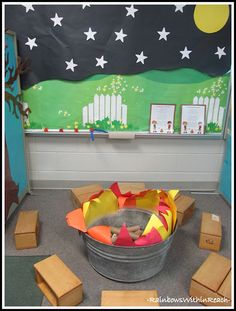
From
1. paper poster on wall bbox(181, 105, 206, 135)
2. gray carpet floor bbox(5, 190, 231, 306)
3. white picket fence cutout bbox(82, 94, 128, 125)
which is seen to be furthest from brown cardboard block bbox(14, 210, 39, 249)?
paper poster on wall bbox(181, 105, 206, 135)

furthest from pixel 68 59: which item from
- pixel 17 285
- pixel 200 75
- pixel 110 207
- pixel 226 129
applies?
pixel 17 285

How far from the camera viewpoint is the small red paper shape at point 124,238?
1.62 m

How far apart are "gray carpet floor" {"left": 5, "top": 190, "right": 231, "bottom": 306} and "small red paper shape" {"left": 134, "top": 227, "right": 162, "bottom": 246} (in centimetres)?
35

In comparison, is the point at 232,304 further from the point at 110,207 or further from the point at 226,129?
the point at 226,129

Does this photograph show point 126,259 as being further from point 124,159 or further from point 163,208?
point 124,159

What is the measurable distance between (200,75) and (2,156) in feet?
6.74

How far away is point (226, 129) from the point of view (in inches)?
112

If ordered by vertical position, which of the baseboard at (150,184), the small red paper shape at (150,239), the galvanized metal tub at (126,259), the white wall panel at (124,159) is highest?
the white wall panel at (124,159)

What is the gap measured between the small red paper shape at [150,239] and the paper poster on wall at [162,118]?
1.39 meters

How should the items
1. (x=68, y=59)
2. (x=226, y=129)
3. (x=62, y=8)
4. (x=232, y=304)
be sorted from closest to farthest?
1. (x=232, y=304)
2. (x=62, y=8)
3. (x=68, y=59)
4. (x=226, y=129)

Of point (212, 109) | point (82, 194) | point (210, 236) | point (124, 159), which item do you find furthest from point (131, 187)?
point (212, 109)

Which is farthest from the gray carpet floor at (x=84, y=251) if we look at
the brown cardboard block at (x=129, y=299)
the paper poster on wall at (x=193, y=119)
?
the paper poster on wall at (x=193, y=119)

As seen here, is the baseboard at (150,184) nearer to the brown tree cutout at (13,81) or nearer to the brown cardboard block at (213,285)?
the brown tree cutout at (13,81)

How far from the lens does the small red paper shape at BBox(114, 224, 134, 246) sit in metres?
1.62
